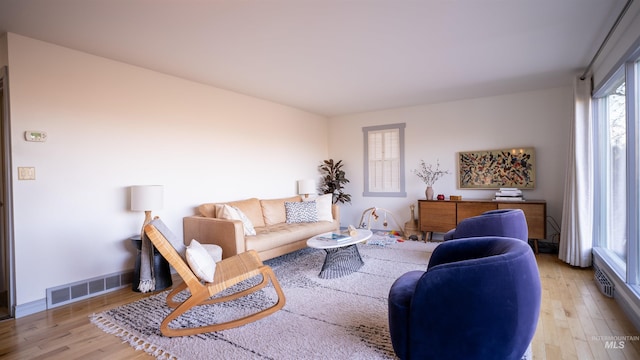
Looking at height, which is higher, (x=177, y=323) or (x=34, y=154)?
(x=34, y=154)

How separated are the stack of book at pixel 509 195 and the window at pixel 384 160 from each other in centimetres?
165

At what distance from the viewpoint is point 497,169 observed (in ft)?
17.5

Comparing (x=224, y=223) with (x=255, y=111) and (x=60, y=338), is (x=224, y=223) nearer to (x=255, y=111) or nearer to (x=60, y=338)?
(x=60, y=338)

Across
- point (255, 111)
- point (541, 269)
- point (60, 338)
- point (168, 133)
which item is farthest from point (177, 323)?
point (541, 269)

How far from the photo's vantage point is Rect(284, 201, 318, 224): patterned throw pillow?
200 inches

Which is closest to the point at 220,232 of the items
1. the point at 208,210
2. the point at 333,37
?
the point at 208,210

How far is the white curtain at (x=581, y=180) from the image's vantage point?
12.7ft

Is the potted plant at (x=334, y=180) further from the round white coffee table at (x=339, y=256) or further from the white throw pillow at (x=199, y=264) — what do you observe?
the white throw pillow at (x=199, y=264)

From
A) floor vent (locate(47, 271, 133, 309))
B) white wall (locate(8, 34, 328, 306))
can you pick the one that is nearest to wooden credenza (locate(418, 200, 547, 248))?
white wall (locate(8, 34, 328, 306))

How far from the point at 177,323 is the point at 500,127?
5.41 metres

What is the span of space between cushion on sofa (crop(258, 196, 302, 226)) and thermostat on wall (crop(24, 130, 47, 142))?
273 cm

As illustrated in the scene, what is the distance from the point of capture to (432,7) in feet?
8.15

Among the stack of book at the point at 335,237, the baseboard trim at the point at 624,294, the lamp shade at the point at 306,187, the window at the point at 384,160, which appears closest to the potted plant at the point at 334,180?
the window at the point at 384,160

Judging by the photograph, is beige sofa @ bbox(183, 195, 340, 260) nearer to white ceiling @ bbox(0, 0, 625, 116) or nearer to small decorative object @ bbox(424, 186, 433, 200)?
small decorative object @ bbox(424, 186, 433, 200)
